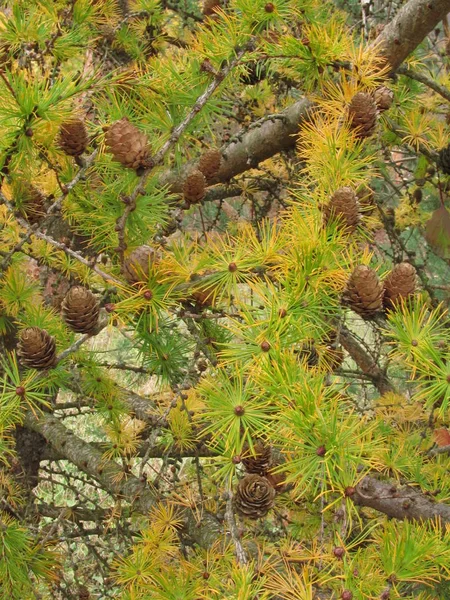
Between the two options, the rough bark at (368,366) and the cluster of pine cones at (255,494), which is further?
the rough bark at (368,366)

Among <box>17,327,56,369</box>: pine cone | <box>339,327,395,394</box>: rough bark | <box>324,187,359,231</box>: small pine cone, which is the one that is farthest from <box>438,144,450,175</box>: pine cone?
<box>17,327,56,369</box>: pine cone

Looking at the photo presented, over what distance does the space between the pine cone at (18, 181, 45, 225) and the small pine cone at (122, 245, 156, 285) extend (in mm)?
282

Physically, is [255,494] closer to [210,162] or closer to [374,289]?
[374,289]

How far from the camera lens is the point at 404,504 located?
980mm

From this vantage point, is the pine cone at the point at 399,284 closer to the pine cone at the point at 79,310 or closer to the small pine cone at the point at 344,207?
the small pine cone at the point at 344,207

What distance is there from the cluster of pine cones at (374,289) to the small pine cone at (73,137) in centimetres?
44

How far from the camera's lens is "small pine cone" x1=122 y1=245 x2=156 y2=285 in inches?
35.4

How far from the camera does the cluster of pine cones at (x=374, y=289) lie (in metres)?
0.79

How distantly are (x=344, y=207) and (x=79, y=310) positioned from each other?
361 millimetres

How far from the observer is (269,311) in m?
0.80

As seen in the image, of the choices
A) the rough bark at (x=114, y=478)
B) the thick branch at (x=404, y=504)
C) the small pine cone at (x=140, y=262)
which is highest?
the small pine cone at (x=140, y=262)

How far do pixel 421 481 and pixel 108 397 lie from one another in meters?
0.66

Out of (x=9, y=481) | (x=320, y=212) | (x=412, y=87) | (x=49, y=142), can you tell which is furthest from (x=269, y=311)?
(x=412, y=87)

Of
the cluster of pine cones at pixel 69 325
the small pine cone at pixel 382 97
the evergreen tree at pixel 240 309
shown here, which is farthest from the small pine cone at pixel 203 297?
the small pine cone at pixel 382 97
